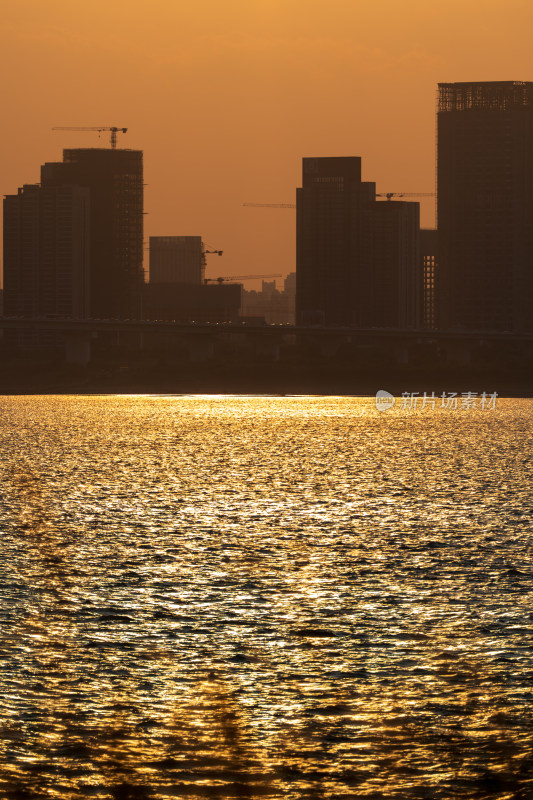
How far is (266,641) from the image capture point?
63.5 ft

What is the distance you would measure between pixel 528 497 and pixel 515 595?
21097mm

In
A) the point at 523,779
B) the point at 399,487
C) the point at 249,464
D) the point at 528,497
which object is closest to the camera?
the point at 523,779

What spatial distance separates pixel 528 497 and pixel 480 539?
12919 mm

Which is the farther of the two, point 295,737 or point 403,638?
point 403,638

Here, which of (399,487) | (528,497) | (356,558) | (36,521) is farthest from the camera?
(399,487)

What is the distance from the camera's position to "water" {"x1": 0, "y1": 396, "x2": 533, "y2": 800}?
13336 millimetres

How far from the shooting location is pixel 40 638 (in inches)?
764

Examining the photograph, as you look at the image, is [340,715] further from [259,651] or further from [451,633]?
[451,633]

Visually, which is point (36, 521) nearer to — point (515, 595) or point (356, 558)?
point (356, 558)

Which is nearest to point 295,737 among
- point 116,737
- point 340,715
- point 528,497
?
point 340,715

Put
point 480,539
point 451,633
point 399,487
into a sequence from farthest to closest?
point 399,487
point 480,539
point 451,633

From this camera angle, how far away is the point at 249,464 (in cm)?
6100

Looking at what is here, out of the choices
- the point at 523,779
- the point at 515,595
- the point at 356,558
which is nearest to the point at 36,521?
the point at 356,558

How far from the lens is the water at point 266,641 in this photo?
1334 cm
